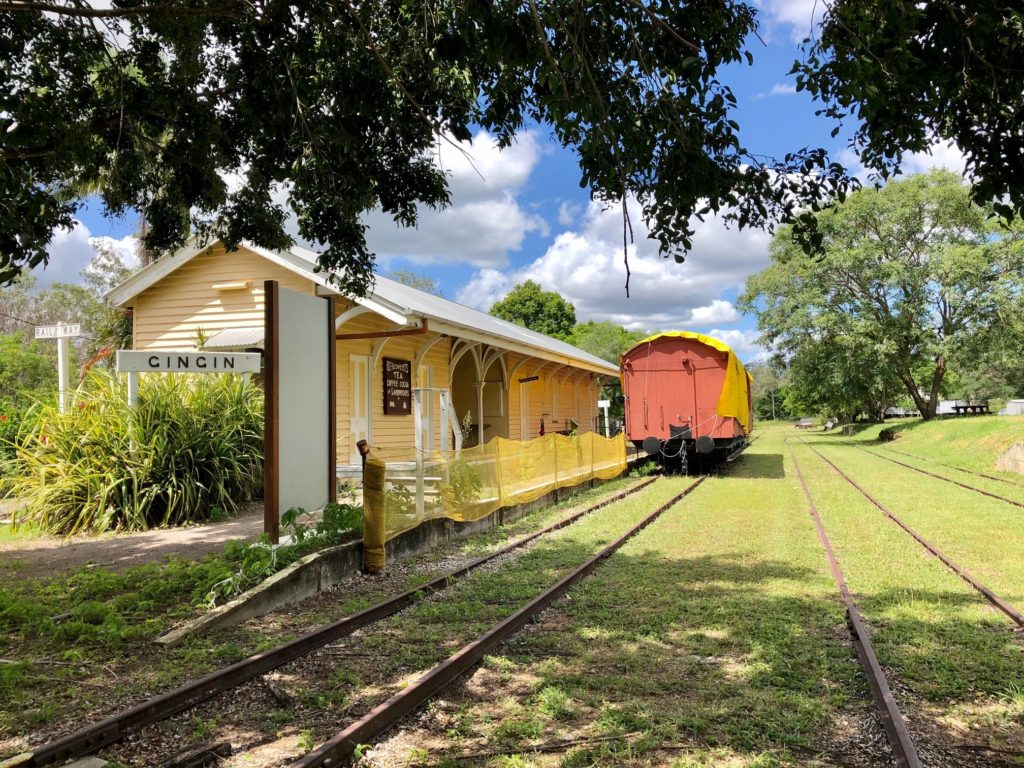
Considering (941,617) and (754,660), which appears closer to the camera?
(754,660)

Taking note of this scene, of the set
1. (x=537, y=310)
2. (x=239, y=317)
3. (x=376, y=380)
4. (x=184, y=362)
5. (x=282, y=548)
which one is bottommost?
(x=282, y=548)

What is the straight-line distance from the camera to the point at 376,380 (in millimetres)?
14203

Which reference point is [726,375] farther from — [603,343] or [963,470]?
Result: [603,343]

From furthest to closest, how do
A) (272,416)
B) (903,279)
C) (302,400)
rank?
(903,279) → (302,400) → (272,416)

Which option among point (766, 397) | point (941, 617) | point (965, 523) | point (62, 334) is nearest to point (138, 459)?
point (62, 334)

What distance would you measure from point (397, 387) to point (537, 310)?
50501mm

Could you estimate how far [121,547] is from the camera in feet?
28.5

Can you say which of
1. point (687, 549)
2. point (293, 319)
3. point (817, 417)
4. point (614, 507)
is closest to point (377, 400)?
point (614, 507)

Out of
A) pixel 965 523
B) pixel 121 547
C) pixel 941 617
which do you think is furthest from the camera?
pixel 965 523

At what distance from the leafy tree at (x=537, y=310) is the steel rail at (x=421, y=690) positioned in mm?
57945

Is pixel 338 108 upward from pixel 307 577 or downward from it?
upward

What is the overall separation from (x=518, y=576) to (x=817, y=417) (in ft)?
338

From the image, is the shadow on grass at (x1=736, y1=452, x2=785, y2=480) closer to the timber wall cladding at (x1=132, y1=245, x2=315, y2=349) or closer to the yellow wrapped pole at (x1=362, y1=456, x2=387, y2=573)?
the timber wall cladding at (x1=132, y1=245, x2=315, y2=349)

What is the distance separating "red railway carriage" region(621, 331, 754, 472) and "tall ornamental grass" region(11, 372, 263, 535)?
10.3m
